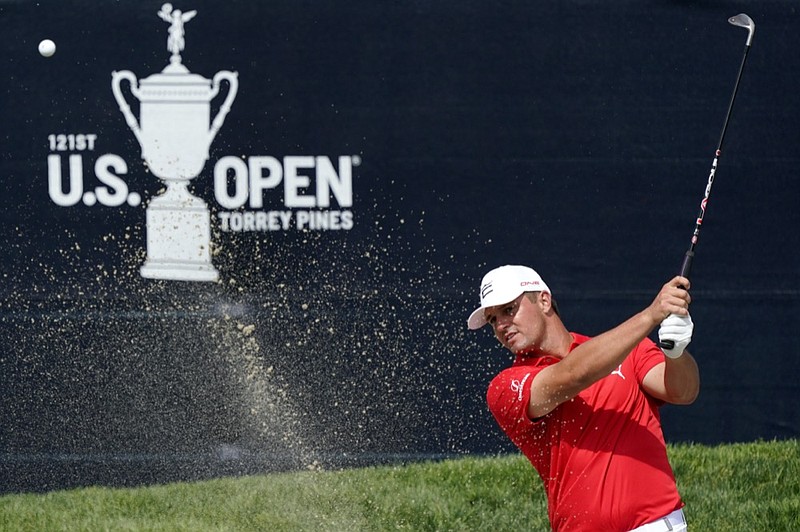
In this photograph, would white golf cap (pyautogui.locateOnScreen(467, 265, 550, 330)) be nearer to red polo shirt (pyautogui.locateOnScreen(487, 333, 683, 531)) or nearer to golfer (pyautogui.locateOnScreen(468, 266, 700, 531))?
golfer (pyautogui.locateOnScreen(468, 266, 700, 531))

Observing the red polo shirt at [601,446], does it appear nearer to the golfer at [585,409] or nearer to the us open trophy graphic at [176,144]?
the golfer at [585,409]

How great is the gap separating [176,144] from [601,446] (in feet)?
11.7

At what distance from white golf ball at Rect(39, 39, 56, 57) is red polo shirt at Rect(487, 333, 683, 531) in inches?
147

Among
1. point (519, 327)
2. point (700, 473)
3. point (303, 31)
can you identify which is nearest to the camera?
point (519, 327)

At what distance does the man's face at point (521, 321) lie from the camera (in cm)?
390

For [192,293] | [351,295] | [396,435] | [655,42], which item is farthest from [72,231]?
[655,42]

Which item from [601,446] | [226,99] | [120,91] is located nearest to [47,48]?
[120,91]

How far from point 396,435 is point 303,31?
216 cm

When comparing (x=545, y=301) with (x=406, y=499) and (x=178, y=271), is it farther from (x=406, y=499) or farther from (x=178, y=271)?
(x=178, y=271)

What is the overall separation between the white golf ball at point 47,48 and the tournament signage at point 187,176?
0.34 meters

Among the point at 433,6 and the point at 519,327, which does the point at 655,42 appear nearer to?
the point at 433,6

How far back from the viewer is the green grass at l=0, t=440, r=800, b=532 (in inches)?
231

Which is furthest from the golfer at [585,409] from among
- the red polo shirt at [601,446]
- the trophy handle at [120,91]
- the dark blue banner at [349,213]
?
the trophy handle at [120,91]

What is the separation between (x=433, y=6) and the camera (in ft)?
22.0
